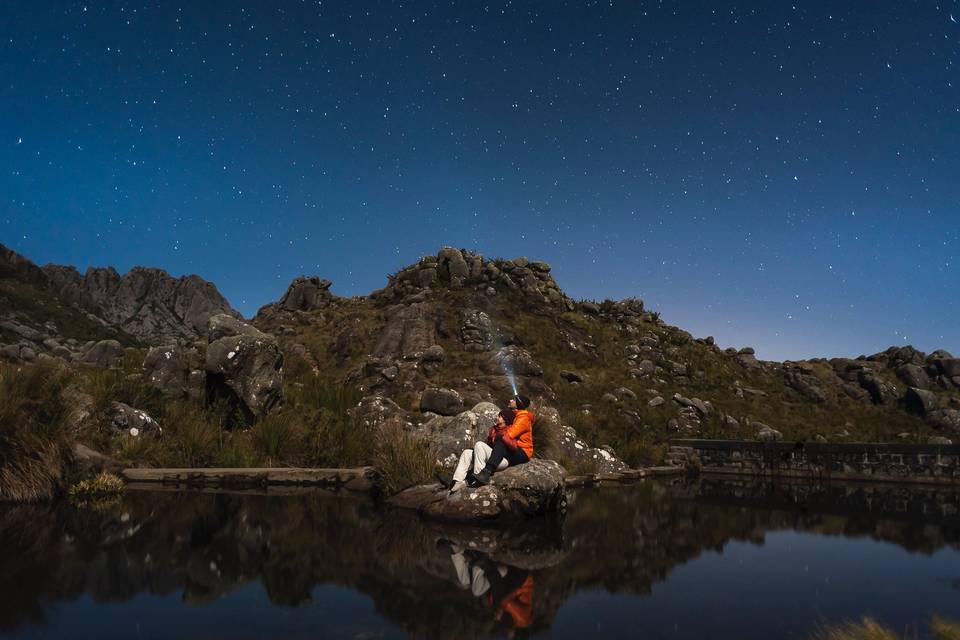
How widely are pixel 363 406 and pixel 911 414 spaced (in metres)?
32.2

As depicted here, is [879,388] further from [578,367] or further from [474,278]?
[474,278]

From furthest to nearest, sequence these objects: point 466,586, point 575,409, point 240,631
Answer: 1. point 575,409
2. point 466,586
3. point 240,631

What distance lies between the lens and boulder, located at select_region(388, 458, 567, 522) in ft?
33.7

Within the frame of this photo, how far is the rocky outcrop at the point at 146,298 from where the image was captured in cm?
11912

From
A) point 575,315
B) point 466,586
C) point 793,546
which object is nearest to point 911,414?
point 575,315

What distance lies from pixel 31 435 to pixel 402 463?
688 centimetres

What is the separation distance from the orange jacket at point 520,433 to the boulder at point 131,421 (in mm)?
9790

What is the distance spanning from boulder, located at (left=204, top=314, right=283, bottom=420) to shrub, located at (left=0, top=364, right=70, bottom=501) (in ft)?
21.4

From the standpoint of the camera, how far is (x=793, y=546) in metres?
9.20

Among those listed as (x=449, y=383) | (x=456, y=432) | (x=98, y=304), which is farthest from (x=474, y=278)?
(x=98, y=304)

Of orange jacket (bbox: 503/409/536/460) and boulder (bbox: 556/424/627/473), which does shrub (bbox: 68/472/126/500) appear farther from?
boulder (bbox: 556/424/627/473)

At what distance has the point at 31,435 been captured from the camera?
10.7 metres

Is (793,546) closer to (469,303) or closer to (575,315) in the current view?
(469,303)

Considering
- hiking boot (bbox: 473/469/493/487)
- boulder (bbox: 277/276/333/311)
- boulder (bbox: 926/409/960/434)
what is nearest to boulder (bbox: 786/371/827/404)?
boulder (bbox: 926/409/960/434)
